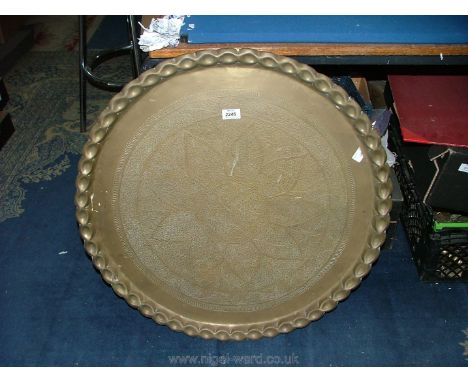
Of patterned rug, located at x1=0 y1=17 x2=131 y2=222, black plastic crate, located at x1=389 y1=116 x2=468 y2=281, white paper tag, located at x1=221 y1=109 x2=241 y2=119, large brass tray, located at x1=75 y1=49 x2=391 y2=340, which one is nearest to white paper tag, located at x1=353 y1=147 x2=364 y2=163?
large brass tray, located at x1=75 y1=49 x2=391 y2=340

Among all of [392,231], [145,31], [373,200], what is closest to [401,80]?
[392,231]

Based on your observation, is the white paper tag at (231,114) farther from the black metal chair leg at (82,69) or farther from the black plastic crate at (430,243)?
the black metal chair leg at (82,69)

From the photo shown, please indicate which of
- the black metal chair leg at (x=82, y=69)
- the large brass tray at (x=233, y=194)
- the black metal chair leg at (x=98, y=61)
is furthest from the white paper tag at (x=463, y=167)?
the black metal chair leg at (x=82, y=69)

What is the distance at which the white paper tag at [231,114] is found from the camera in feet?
3.46

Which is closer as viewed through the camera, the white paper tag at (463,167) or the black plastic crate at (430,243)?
the white paper tag at (463,167)

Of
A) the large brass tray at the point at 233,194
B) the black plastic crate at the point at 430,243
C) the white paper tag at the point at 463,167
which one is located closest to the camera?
the large brass tray at the point at 233,194

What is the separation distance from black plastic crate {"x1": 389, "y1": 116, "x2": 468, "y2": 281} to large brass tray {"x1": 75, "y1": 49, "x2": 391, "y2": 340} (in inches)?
13.5

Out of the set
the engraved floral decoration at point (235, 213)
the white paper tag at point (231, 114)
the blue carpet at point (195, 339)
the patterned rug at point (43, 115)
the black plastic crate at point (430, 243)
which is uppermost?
the white paper tag at point (231, 114)

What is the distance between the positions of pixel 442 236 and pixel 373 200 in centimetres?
39

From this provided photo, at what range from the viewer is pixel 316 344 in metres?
1.30

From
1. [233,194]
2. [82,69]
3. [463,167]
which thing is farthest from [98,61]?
[463,167]

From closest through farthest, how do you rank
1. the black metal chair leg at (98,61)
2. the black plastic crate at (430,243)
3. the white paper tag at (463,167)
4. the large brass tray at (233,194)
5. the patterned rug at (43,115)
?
the large brass tray at (233,194)
the white paper tag at (463,167)
the black plastic crate at (430,243)
the black metal chair leg at (98,61)
the patterned rug at (43,115)

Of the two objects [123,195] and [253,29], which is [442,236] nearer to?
[253,29]

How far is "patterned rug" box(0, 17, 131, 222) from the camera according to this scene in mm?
1898
